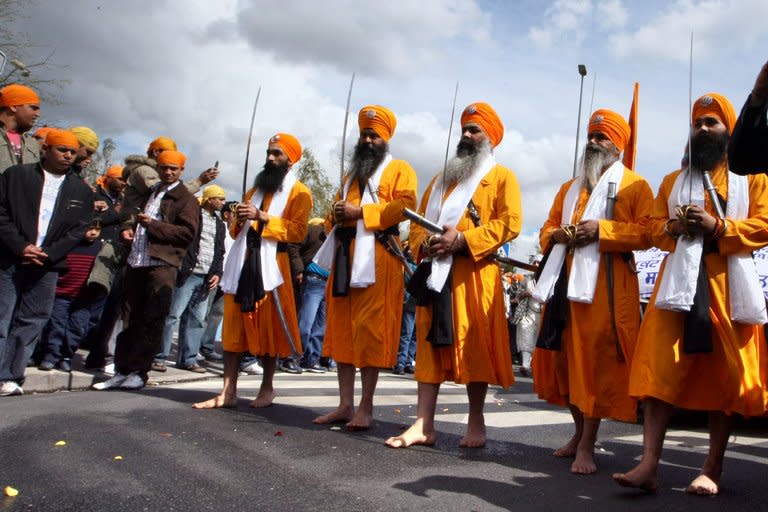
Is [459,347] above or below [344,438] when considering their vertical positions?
above

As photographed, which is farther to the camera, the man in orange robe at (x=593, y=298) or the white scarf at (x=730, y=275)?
the man in orange robe at (x=593, y=298)

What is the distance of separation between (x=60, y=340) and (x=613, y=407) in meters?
5.09

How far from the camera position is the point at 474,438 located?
4980 mm

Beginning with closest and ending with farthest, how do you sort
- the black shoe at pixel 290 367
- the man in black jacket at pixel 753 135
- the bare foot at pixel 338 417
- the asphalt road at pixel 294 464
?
the man in black jacket at pixel 753 135
the asphalt road at pixel 294 464
the bare foot at pixel 338 417
the black shoe at pixel 290 367

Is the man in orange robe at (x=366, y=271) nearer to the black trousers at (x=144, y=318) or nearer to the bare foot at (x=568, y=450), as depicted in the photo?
the bare foot at (x=568, y=450)

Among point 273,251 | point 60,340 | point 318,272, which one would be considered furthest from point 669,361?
point 318,272

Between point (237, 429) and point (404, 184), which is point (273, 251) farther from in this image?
point (237, 429)

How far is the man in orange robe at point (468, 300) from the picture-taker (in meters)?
4.96

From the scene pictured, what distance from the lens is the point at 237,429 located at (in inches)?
198

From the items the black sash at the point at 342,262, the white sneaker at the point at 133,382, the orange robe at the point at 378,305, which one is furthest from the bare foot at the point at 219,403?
the black sash at the point at 342,262

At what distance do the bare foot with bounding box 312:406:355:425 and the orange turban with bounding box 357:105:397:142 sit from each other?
1990 millimetres

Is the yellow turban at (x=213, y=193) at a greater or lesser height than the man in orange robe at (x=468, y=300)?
greater

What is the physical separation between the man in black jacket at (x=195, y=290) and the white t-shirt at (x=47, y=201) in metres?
2.20

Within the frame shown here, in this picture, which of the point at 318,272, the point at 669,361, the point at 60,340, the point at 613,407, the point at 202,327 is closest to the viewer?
the point at 669,361
